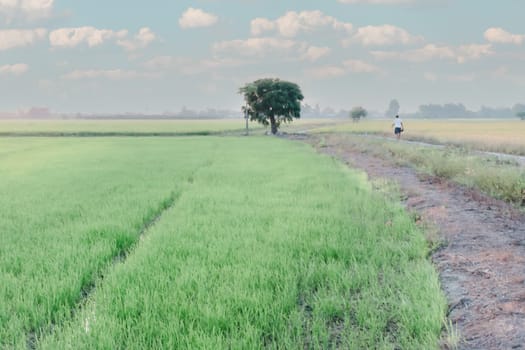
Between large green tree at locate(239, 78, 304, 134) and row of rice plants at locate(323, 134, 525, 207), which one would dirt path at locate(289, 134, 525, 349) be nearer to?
row of rice plants at locate(323, 134, 525, 207)

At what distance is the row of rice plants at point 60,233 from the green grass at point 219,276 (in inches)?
0.9

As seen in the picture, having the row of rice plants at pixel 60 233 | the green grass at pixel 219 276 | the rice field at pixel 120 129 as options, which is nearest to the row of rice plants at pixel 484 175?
the green grass at pixel 219 276

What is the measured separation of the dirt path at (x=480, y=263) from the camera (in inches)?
126

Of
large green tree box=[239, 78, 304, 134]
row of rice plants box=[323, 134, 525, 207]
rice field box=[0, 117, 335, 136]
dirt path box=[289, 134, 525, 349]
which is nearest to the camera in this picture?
dirt path box=[289, 134, 525, 349]

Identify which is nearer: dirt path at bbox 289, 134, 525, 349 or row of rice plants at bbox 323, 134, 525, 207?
dirt path at bbox 289, 134, 525, 349

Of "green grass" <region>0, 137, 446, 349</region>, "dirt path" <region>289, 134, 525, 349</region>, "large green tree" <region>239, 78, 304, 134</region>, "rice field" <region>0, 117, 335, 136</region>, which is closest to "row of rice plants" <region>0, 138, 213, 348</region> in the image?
"green grass" <region>0, 137, 446, 349</region>

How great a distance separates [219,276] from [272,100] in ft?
156

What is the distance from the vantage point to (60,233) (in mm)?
6410

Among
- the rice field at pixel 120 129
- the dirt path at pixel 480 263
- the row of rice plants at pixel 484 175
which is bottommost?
the dirt path at pixel 480 263

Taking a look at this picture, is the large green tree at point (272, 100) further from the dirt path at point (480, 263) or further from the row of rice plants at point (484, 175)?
the dirt path at point (480, 263)

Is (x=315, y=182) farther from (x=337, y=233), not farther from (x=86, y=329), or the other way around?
(x=86, y=329)

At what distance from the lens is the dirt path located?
10.5 feet

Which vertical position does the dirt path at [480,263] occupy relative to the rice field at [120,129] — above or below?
below

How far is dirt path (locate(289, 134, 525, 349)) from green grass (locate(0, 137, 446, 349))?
0.23 m
